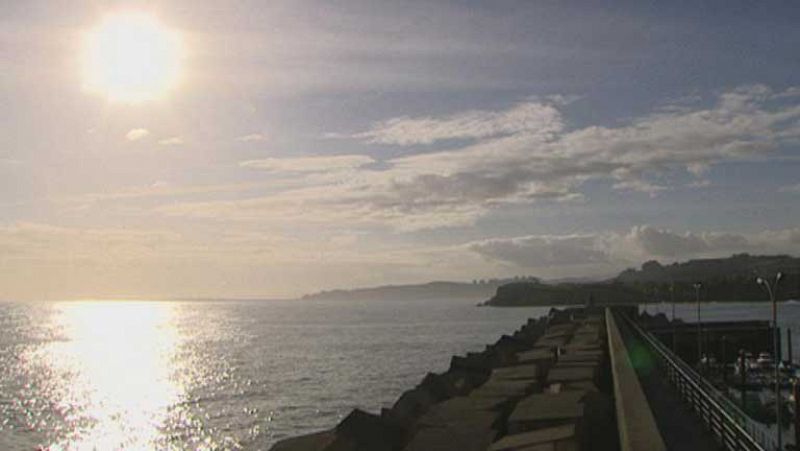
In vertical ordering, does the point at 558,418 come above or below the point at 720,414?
below

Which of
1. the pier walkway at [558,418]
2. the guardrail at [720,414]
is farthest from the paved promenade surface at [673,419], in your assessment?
the guardrail at [720,414]

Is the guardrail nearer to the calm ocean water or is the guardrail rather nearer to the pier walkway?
the pier walkway

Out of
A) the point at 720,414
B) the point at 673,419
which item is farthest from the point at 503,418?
the point at 720,414

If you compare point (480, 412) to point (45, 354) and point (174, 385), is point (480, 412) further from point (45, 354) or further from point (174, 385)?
point (45, 354)

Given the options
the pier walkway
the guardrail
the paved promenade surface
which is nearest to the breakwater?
the pier walkway

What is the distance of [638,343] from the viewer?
3712cm

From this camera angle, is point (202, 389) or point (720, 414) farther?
point (202, 389)

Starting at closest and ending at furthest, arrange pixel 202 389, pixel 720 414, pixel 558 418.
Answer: pixel 720 414 < pixel 558 418 < pixel 202 389

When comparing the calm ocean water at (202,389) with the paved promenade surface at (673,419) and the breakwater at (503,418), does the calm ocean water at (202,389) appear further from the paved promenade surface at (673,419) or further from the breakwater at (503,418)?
the paved promenade surface at (673,419)

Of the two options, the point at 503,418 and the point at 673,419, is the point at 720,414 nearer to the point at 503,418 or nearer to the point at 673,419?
the point at 673,419

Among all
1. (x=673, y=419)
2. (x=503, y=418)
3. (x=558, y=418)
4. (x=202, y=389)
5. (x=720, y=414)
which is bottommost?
(x=202, y=389)

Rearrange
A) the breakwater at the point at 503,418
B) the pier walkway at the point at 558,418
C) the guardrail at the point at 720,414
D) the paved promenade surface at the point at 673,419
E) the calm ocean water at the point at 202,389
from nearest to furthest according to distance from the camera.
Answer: the guardrail at the point at 720,414, the pier walkway at the point at 558,418, the paved promenade surface at the point at 673,419, the breakwater at the point at 503,418, the calm ocean water at the point at 202,389

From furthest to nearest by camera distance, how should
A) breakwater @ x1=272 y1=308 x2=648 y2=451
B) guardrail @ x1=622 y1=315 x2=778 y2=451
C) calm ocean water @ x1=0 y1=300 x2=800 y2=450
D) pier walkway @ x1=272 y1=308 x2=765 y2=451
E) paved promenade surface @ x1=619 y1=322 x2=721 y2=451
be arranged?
1. calm ocean water @ x1=0 y1=300 x2=800 y2=450
2. breakwater @ x1=272 y1=308 x2=648 y2=451
3. paved promenade surface @ x1=619 y1=322 x2=721 y2=451
4. pier walkway @ x1=272 y1=308 x2=765 y2=451
5. guardrail @ x1=622 y1=315 x2=778 y2=451

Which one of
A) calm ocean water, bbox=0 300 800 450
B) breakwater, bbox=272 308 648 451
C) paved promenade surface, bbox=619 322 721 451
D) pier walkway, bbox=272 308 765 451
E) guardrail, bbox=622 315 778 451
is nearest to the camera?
guardrail, bbox=622 315 778 451
